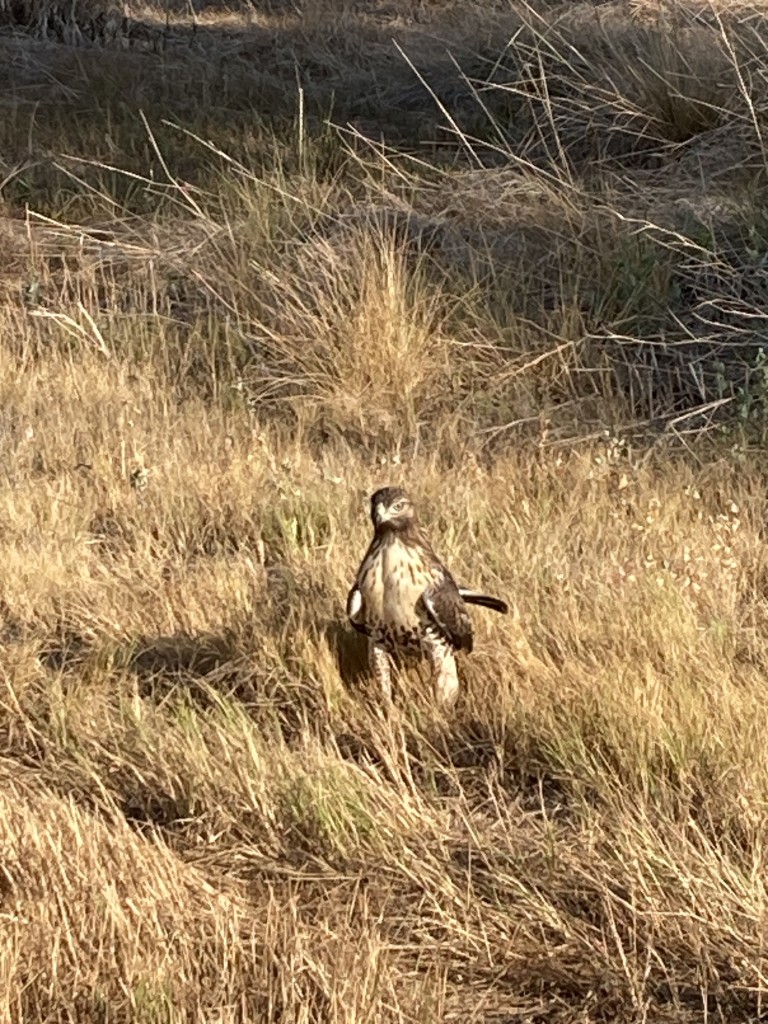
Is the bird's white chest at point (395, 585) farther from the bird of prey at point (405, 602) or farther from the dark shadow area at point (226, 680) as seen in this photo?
the dark shadow area at point (226, 680)

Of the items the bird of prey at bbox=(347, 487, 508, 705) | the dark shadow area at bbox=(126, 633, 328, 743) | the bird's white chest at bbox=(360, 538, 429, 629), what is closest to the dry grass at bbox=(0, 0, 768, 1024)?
the dark shadow area at bbox=(126, 633, 328, 743)

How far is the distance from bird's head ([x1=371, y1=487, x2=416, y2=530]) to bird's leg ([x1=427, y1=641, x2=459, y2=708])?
0.34 m

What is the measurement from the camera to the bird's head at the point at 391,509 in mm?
3795

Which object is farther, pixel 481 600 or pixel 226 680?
pixel 226 680

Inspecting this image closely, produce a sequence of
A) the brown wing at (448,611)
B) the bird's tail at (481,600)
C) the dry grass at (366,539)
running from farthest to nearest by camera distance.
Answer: the bird's tail at (481,600), the brown wing at (448,611), the dry grass at (366,539)

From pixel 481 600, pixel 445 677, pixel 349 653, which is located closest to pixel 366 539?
pixel 349 653

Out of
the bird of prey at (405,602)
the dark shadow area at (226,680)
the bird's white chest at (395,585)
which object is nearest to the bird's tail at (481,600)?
the bird of prey at (405,602)

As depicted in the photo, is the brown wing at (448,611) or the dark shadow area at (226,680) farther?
the dark shadow area at (226,680)

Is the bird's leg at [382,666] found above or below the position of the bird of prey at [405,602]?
below

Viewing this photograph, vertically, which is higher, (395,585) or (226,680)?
(395,585)

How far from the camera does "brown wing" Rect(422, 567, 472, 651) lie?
3738 millimetres

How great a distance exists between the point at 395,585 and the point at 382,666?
0.26 metres

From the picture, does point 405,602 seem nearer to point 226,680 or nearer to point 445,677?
point 445,677

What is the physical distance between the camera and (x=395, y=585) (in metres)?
3.76
